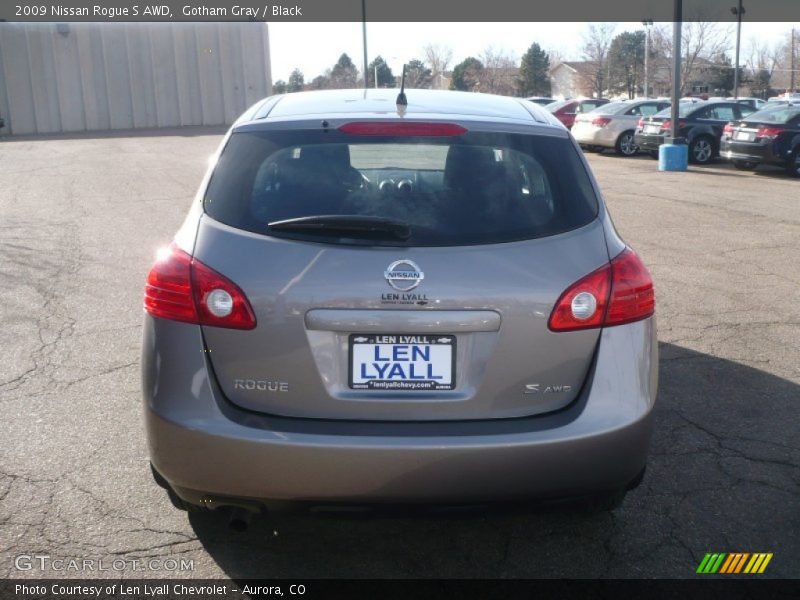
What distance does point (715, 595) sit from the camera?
322 centimetres

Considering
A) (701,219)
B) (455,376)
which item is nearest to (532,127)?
(455,376)

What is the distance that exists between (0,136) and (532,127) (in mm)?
40647

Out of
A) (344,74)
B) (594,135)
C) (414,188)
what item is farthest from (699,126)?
(344,74)

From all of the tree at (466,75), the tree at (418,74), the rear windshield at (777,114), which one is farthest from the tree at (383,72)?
the rear windshield at (777,114)

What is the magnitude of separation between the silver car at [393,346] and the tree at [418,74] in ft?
188

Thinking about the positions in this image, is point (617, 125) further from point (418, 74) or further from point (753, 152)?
point (418, 74)

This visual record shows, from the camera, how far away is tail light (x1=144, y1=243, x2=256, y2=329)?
3.02 metres

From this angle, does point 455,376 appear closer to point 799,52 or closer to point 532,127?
point 532,127

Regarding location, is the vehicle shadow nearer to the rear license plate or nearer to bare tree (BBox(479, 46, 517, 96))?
the rear license plate

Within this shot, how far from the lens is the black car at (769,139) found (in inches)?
724

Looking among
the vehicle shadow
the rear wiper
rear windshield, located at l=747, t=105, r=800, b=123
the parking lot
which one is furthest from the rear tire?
the rear wiper

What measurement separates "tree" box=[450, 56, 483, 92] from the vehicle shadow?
64337mm

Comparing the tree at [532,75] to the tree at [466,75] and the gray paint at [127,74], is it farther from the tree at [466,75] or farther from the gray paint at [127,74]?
the gray paint at [127,74]

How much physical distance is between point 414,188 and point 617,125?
22.0 m
